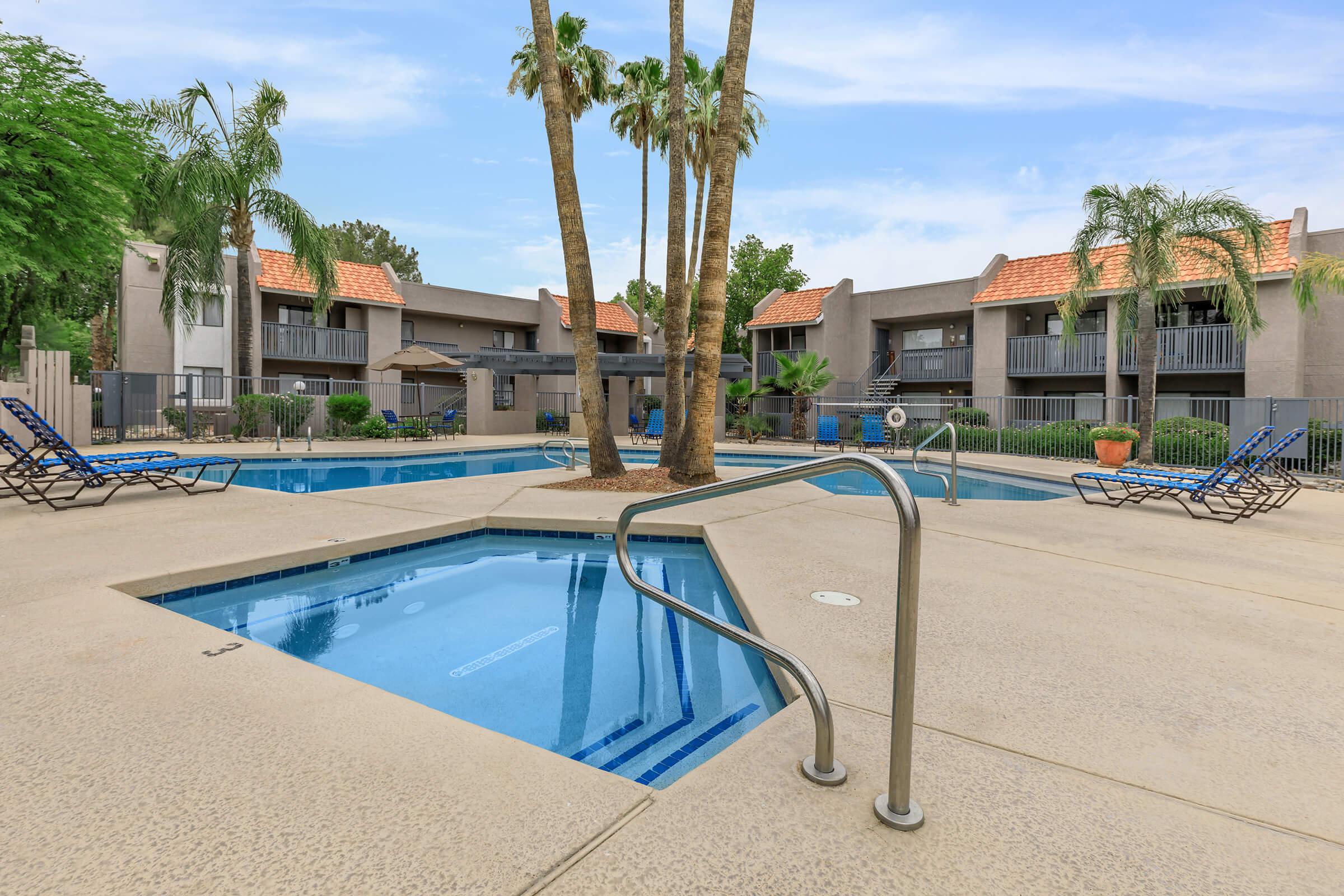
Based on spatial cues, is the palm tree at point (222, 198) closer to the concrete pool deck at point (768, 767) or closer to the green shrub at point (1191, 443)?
the concrete pool deck at point (768, 767)

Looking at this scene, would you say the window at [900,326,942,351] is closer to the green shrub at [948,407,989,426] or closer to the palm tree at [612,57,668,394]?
the green shrub at [948,407,989,426]

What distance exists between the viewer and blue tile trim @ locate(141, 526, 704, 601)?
4.57 m

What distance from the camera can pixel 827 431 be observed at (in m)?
20.6

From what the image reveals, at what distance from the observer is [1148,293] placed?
14.2 m

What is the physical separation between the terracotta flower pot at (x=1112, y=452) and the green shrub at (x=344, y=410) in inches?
814

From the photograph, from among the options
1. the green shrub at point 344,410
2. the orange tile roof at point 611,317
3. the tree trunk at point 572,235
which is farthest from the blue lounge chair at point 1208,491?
the orange tile roof at point 611,317

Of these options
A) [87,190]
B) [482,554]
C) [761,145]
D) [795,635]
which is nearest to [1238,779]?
[795,635]

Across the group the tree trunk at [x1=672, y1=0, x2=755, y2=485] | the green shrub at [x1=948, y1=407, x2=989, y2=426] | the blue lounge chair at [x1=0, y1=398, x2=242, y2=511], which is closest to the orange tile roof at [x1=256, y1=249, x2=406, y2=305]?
the blue lounge chair at [x1=0, y1=398, x2=242, y2=511]

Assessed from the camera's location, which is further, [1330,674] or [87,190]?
[87,190]

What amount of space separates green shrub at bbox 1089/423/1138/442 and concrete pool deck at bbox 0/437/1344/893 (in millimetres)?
11595

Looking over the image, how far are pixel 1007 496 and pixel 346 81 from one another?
1535 centimetres

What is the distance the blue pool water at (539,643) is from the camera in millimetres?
3176

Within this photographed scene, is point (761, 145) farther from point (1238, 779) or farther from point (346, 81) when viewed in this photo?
point (1238, 779)

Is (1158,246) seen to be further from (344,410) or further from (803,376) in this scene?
(344,410)
